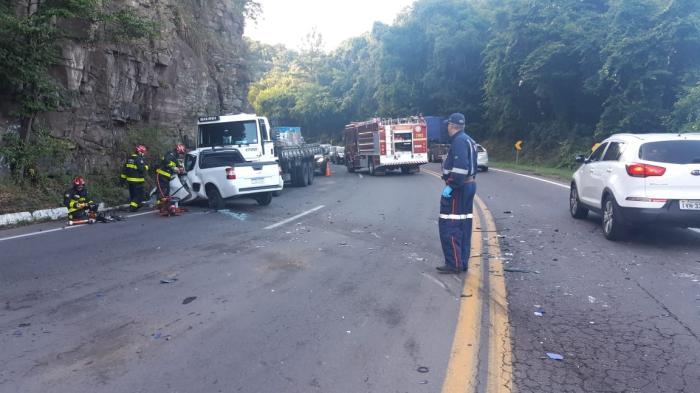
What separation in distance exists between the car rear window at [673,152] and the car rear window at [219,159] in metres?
9.83

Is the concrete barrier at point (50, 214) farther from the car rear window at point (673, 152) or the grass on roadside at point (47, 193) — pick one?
the car rear window at point (673, 152)

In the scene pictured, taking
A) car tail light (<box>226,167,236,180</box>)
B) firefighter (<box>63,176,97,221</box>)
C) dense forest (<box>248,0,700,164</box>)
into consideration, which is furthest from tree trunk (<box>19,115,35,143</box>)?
dense forest (<box>248,0,700,164</box>)

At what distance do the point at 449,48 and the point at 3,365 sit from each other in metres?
46.0

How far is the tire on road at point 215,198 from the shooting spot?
50.4 ft

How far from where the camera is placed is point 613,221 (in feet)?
29.9

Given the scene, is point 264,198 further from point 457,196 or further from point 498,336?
point 498,336

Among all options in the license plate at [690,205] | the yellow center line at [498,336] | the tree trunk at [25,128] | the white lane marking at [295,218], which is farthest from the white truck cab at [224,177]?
the license plate at [690,205]

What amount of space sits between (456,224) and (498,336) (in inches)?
91.7

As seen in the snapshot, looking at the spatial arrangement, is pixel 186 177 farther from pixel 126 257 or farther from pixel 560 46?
pixel 560 46

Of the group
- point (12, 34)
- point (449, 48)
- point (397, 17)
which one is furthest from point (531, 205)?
point (397, 17)

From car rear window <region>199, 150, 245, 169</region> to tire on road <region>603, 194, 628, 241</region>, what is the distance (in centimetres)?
920

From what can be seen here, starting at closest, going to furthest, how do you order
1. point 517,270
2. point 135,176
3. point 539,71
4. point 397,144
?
point 517,270, point 135,176, point 397,144, point 539,71

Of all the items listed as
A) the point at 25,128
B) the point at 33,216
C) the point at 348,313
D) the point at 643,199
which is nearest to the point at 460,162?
the point at 348,313

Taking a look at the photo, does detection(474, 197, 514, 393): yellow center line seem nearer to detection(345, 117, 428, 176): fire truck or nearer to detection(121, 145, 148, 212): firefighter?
detection(121, 145, 148, 212): firefighter
